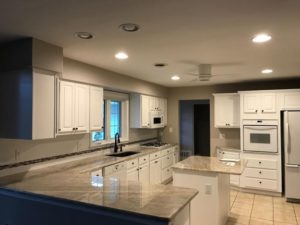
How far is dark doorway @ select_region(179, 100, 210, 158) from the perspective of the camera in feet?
23.8

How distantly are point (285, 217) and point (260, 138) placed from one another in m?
1.58

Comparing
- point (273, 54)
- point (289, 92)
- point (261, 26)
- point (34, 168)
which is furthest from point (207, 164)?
point (289, 92)

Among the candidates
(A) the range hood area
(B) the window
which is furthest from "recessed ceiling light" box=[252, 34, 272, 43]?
(B) the window

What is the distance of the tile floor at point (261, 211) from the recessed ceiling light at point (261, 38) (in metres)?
2.63

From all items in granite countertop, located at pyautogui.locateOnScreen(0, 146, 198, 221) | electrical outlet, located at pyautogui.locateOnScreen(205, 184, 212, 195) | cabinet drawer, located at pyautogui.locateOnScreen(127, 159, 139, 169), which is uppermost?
granite countertop, located at pyautogui.locateOnScreen(0, 146, 198, 221)

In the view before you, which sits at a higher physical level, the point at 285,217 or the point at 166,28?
the point at 166,28

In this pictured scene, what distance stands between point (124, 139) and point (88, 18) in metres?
3.57

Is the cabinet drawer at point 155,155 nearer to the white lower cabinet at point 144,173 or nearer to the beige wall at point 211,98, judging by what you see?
the white lower cabinet at point 144,173

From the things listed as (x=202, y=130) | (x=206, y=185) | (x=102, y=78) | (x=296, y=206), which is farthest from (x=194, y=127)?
(x=206, y=185)

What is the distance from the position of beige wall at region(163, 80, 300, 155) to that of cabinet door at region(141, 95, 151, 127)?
1.25 meters

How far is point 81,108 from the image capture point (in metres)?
3.58

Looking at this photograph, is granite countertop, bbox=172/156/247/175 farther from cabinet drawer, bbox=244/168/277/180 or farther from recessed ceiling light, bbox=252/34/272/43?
cabinet drawer, bbox=244/168/277/180

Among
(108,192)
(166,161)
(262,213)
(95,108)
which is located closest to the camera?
(108,192)

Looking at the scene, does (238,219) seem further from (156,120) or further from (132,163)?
(156,120)
